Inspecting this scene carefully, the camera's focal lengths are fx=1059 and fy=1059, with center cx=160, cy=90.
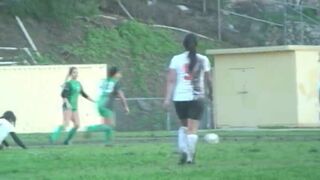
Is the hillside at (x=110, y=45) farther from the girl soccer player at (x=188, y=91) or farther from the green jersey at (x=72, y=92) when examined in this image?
the girl soccer player at (x=188, y=91)

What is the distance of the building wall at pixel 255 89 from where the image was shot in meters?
38.6

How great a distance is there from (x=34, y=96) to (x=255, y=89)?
850 centimetres

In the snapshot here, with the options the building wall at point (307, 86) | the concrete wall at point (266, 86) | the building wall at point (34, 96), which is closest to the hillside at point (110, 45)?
the concrete wall at point (266, 86)

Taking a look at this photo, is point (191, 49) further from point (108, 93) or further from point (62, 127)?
point (62, 127)

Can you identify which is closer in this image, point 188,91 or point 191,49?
point 188,91

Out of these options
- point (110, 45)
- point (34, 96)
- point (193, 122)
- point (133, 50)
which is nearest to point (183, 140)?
point (193, 122)

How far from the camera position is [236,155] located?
17.1 metres

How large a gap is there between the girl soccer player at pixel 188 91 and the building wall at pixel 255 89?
23059 mm

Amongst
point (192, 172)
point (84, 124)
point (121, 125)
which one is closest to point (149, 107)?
point (121, 125)

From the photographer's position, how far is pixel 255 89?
129 ft

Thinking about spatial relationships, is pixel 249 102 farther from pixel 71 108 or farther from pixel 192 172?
pixel 192 172

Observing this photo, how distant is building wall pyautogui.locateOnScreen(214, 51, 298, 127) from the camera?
38.6 m

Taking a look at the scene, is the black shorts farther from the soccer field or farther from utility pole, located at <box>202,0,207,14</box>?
utility pole, located at <box>202,0,207,14</box>

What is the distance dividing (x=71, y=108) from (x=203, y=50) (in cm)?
2658
